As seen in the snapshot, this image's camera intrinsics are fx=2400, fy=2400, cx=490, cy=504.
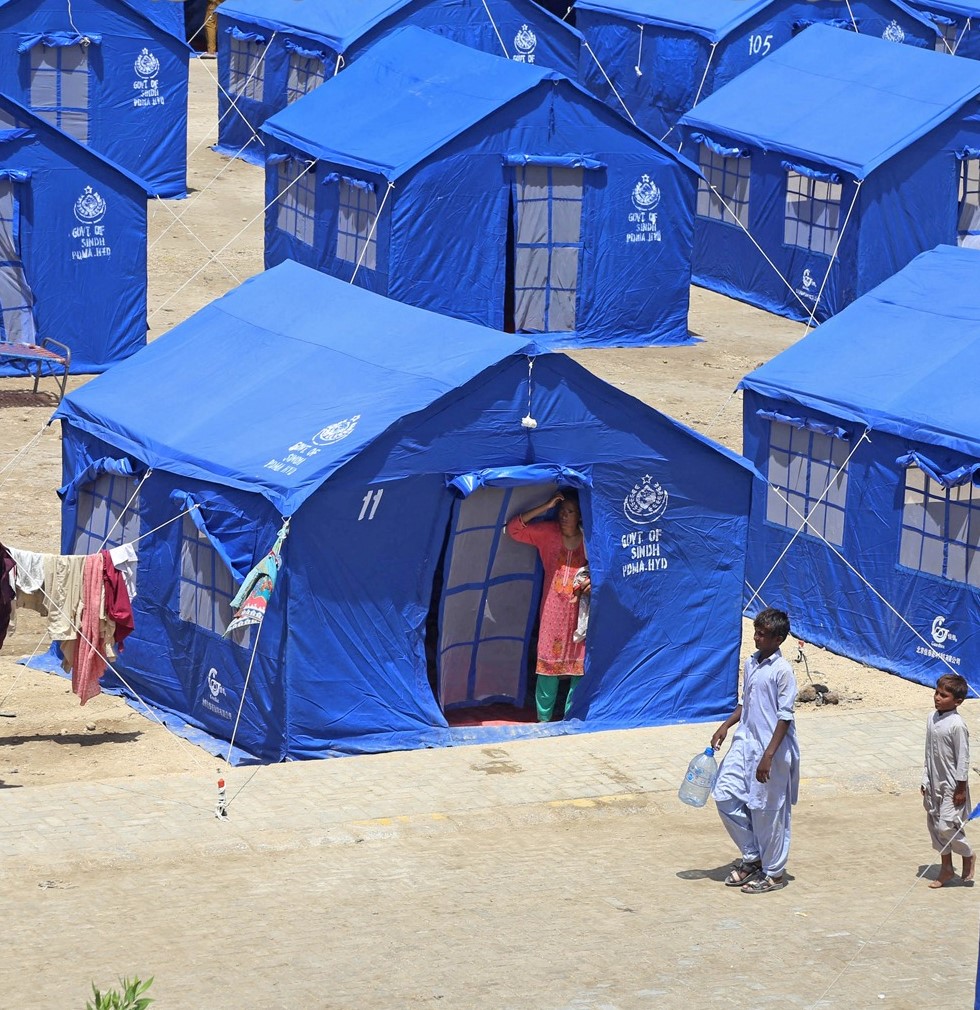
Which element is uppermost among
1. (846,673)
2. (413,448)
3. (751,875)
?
(413,448)

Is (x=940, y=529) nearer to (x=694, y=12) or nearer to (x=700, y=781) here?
(x=700, y=781)

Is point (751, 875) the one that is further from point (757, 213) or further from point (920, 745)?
point (757, 213)

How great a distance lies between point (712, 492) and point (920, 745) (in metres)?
2.02

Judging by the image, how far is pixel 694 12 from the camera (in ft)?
101

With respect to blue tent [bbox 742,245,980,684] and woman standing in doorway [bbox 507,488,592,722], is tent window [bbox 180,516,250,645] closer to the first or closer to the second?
woman standing in doorway [bbox 507,488,592,722]

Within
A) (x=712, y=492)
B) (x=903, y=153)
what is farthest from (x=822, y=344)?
(x=903, y=153)

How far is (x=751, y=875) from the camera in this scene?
455 inches

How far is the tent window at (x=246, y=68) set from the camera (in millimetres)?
32000

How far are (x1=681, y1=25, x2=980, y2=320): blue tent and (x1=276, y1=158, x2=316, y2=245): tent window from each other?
185 inches

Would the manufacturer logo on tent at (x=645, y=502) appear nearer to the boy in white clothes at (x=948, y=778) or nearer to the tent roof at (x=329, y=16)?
the boy in white clothes at (x=948, y=778)

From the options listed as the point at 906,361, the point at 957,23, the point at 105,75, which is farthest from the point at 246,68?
the point at 906,361

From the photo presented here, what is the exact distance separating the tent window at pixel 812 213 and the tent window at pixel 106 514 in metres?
12.3

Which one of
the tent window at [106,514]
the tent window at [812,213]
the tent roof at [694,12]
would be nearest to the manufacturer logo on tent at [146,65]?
the tent roof at [694,12]

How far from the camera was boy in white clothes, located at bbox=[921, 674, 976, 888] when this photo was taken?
11570 mm
